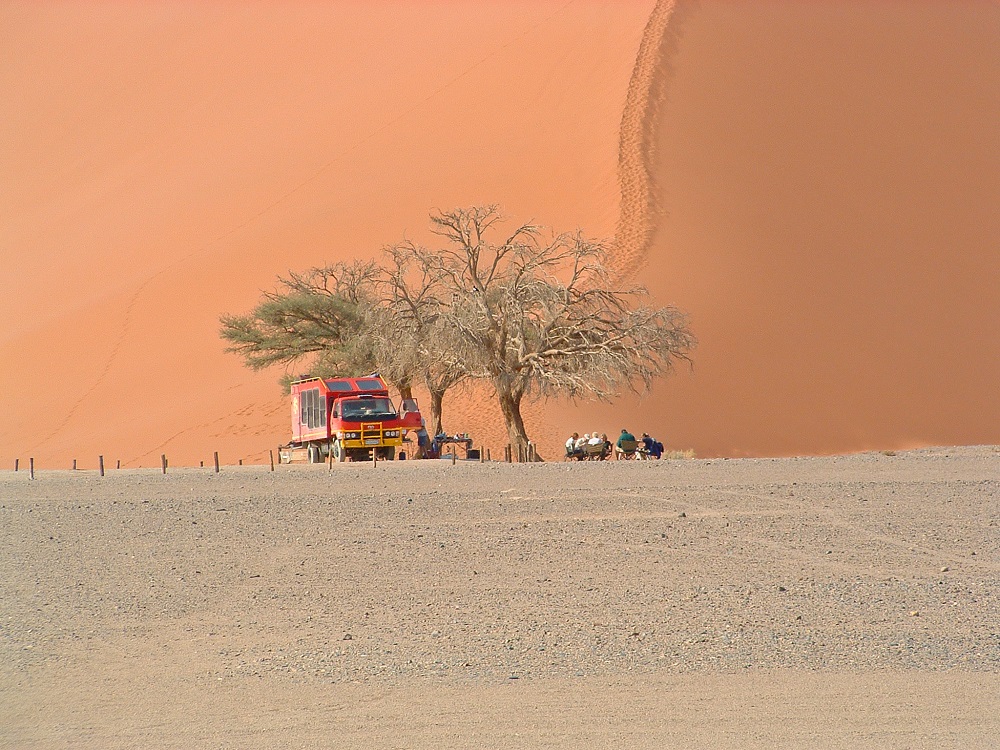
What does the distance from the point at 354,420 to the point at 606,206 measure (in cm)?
2251

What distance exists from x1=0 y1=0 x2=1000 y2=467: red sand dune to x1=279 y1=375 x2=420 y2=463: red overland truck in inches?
286

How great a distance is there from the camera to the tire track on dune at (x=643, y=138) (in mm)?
46750

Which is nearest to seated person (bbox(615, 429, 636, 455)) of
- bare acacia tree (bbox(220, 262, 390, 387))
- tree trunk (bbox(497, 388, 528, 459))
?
tree trunk (bbox(497, 388, 528, 459))

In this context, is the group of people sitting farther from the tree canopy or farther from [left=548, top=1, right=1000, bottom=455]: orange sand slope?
[left=548, top=1, right=1000, bottom=455]: orange sand slope

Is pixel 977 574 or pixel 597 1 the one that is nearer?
pixel 977 574

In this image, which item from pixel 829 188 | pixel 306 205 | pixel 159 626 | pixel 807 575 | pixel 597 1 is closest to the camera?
pixel 159 626

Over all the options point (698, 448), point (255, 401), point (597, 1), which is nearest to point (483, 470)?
point (698, 448)

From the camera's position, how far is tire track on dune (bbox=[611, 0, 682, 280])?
46750mm

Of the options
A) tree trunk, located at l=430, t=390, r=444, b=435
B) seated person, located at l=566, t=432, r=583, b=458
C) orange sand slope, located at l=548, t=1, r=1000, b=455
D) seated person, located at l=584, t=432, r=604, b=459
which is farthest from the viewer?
orange sand slope, located at l=548, t=1, r=1000, b=455

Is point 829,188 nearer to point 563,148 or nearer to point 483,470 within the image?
point 563,148

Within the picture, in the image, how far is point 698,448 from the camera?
37.7 m

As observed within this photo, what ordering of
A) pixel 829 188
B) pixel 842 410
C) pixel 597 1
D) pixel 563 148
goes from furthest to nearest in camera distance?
pixel 597 1, pixel 563 148, pixel 829 188, pixel 842 410

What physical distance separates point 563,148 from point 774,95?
381 inches

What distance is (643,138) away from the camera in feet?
176
